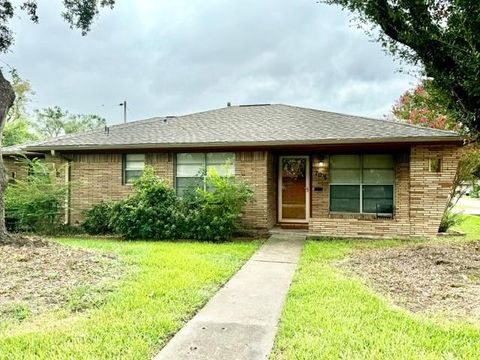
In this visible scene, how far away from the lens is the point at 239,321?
12.5ft

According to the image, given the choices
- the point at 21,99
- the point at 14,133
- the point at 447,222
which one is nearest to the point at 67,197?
the point at 447,222

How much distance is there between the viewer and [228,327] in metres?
3.65

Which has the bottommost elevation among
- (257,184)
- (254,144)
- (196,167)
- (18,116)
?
(257,184)

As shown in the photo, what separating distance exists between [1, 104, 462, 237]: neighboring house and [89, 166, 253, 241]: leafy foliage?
101 centimetres

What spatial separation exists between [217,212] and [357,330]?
20.9ft

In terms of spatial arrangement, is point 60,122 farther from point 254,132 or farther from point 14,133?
point 254,132

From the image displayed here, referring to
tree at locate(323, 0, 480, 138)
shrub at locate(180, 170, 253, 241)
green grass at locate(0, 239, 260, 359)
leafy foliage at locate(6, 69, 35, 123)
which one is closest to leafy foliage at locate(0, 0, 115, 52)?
shrub at locate(180, 170, 253, 241)

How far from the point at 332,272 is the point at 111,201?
7733 mm

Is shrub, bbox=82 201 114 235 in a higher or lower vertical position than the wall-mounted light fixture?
lower

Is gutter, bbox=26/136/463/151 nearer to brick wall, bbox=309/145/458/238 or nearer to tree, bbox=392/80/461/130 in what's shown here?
brick wall, bbox=309/145/458/238

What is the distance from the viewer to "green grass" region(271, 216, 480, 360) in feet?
A: 10.1

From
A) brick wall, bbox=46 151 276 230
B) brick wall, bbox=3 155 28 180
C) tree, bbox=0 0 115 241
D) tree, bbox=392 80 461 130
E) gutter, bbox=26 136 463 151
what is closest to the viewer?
tree, bbox=0 0 115 241

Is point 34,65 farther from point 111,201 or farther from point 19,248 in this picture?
point 19,248

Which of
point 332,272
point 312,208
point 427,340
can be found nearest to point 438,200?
point 312,208
